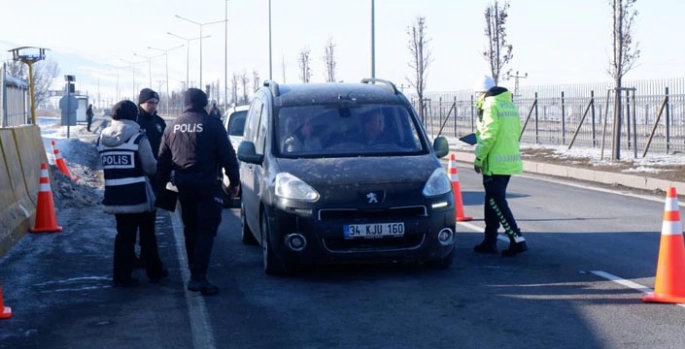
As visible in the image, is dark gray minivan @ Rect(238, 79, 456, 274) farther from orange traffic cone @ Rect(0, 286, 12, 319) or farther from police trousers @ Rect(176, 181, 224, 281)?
orange traffic cone @ Rect(0, 286, 12, 319)

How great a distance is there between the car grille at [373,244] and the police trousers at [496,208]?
1606 millimetres

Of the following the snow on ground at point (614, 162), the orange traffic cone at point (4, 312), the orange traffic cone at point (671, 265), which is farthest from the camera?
the snow on ground at point (614, 162)

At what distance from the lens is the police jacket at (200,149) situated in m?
8.72

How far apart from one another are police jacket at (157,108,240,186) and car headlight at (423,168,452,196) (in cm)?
172

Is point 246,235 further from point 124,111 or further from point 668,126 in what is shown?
point 668,126

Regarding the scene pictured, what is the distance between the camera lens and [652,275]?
920cm

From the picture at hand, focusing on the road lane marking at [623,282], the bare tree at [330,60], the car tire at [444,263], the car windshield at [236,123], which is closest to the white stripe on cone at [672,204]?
the road lane marking at [623,282]

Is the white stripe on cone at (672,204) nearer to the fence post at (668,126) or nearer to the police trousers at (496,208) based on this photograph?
the police trousers at (496,208)

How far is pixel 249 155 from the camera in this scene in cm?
1004

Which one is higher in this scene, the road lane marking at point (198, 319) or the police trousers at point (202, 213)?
the police trousers at point (202, 213)

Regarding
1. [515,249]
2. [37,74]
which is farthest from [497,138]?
[37,74]

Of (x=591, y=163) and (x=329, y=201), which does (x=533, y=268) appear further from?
(x=591, y=163)

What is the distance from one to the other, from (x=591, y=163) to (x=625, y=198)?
8.51 m

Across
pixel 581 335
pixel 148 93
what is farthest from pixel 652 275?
pixel 148 93
